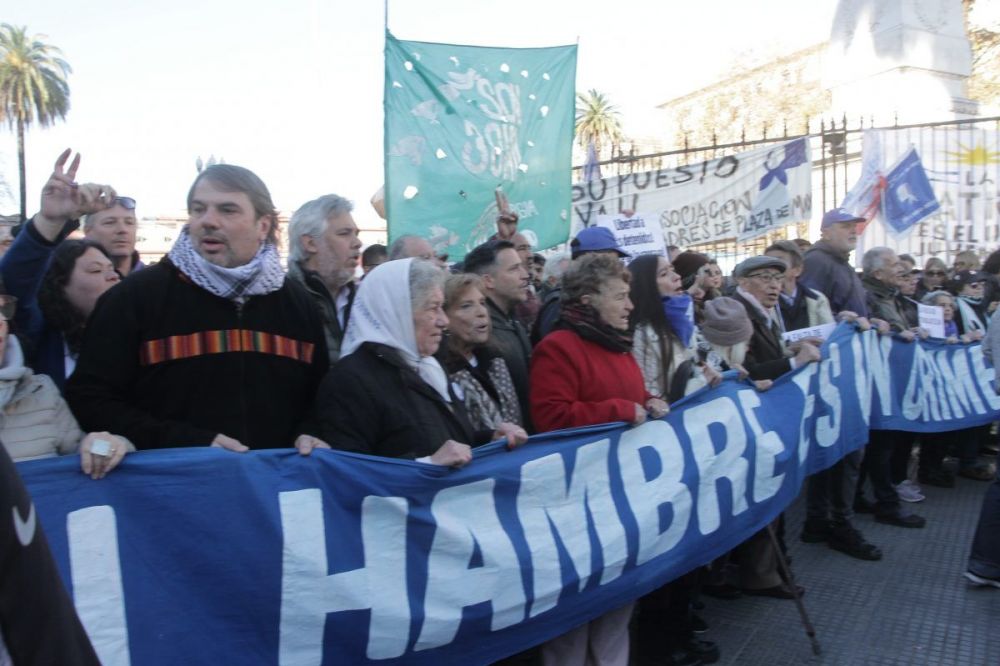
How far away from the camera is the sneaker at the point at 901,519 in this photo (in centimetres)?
555

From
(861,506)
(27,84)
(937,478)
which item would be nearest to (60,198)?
(861,506)

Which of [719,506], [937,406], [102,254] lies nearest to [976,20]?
[937,406]

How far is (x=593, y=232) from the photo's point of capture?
4.56 metres

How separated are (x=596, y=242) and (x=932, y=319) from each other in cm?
338

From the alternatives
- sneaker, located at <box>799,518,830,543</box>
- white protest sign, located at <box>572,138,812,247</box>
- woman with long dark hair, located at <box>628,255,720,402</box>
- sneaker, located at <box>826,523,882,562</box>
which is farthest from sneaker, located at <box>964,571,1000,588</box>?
white protest sign, located at <box>572,138,812,247</box>

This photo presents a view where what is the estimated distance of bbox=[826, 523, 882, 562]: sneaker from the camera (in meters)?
4.91

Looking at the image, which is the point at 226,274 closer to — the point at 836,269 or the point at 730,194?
the point at 836,269

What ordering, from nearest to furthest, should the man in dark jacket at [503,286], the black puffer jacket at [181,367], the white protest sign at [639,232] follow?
the black puffer jacket at [181,367]
the man in dark jacket at [503,286]
the white protest sign at [639,232]

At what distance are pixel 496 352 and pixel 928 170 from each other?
8220mm

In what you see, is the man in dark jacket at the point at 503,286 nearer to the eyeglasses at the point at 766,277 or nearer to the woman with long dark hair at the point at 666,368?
the woman with long dark hair at the point at 666,368

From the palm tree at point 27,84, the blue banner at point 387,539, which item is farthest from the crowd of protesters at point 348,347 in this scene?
the palm tree at point 27,84

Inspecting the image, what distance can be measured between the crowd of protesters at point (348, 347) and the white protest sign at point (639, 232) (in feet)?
1.86

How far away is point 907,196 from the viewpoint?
8.98m

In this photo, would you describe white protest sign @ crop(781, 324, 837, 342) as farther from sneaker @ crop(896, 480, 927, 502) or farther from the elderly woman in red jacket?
sneaker @ crop(896, 480, 927, 502)
